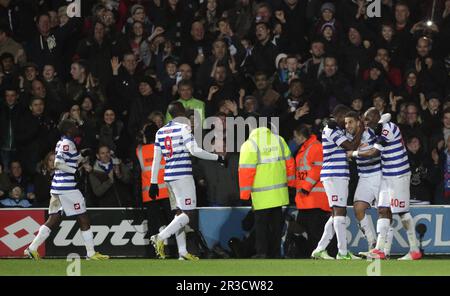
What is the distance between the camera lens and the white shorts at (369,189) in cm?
1861

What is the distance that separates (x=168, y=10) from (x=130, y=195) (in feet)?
14.5

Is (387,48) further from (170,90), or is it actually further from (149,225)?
(149,225)

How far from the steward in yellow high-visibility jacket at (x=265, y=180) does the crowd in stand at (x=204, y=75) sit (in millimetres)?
1150

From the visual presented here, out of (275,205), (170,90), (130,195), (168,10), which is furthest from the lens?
(168,10)

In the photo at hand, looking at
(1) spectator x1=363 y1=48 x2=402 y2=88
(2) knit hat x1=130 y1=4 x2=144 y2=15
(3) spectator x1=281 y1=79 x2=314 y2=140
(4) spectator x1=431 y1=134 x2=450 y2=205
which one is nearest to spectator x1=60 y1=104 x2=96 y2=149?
(2) knit hat x1=130 y1=4 x2=144 y2=15

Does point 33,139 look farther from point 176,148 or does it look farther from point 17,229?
point 176,148

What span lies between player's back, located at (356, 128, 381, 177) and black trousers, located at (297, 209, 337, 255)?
1036mm

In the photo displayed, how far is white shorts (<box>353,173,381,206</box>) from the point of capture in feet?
61.1

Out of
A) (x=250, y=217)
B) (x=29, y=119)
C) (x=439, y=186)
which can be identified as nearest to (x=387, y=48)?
(x=439, y=186)

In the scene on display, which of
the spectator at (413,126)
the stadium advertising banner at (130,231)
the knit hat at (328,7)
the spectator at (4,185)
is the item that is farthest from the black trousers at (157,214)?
the knit hat at (328,7)

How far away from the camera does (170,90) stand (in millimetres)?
22156

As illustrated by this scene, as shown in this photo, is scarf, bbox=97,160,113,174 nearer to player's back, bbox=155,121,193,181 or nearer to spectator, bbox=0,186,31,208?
spectator, bbox=0,186,31,208

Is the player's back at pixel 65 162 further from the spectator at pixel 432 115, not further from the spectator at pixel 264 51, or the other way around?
the spectator at pixel 432 115

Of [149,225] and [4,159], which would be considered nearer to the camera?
[149,225]
